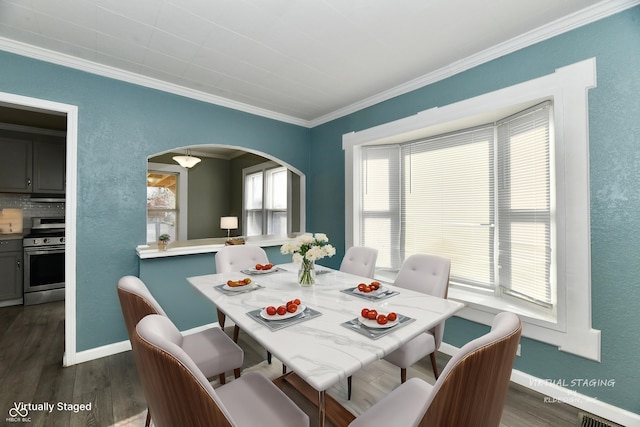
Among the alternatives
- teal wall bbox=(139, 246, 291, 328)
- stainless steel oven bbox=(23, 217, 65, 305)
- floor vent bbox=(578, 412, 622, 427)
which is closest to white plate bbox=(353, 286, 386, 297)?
floor vent bbox=(578, 412, 622, 427)

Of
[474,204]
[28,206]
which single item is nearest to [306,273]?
[474,204]

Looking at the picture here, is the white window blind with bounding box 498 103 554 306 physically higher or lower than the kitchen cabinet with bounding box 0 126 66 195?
lower

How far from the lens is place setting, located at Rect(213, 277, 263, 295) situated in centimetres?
176

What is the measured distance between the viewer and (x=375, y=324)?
4.09 feet

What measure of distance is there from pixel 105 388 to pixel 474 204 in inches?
134

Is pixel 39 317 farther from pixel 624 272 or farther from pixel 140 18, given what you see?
pixel 624 272

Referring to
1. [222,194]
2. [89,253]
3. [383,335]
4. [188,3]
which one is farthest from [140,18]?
[222,194]

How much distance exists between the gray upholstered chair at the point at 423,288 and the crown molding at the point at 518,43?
5.41 feet

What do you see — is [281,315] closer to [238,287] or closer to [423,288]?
[238,287]

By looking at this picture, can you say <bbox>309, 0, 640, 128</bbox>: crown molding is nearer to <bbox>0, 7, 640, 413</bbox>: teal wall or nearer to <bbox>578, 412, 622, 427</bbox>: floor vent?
<bbox>0, 7, 640, 413</bbox>: teal wall

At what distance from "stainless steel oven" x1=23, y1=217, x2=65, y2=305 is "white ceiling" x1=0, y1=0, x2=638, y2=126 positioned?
2.95m

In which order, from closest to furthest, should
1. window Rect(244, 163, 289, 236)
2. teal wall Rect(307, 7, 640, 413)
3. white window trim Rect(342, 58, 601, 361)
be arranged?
1. teal wall Rect(307, 7, 640, 413)
2. white window trim Rect(342, 58, 601, 361)
3. window Rect(244, 163, 289, 236)

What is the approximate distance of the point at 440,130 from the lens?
2.79m

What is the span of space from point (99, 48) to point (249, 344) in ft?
9.27
